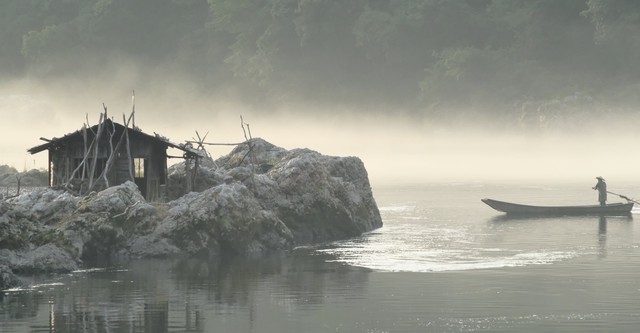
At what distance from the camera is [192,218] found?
49.8 meters

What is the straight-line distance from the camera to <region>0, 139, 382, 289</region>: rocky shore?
45688mm

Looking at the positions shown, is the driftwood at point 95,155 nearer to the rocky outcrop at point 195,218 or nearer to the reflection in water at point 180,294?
the rocky outcrop at point 195,218

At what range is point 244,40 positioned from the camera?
172625 mm

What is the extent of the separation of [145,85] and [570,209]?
12670 centimetres

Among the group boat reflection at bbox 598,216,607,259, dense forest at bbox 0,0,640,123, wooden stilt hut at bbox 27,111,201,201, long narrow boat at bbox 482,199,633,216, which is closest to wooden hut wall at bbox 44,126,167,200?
wooden stilt hut at bbox 27,111,201,201

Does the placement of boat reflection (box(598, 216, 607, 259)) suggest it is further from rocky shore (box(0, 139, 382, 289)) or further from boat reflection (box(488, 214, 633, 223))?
A: rocky shore (box(0, 139, 382, 289))

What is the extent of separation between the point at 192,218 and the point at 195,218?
0.10 meters

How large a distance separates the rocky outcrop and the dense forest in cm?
8395

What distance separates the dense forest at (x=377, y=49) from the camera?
142375 millimetres

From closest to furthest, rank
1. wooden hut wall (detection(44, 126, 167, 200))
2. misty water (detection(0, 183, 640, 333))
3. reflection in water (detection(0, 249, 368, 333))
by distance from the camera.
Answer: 1. misty water (detection(0, 183, 640, 333))
2. reflection in water (detection(0, 249, 368, 333))
3. wooden hut wall (detection(44, 126, 167, 200))

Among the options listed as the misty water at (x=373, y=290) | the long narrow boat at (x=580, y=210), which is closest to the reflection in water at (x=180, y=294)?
the misty water at (x=373, y=290)

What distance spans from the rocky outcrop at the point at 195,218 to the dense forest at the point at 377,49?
8395 cm

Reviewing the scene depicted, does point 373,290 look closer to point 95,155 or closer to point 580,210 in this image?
point 95,155

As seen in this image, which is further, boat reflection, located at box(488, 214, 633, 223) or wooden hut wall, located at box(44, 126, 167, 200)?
boat reflection, located at box(488, 214, 633, 223)
